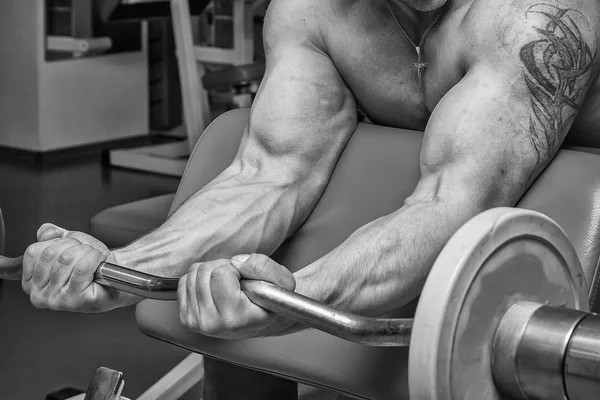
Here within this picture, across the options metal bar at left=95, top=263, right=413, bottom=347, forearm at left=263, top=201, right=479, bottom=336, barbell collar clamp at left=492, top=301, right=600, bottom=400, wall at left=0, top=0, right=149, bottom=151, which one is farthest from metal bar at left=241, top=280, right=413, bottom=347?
wall at left=0, top=0, right=149, bottom=151

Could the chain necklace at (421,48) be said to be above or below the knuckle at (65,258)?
above

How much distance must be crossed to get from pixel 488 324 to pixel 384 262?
0.91 ft

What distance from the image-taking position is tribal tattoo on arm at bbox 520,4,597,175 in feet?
4.19

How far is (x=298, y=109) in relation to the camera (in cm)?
150

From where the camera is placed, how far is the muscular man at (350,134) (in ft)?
3.95

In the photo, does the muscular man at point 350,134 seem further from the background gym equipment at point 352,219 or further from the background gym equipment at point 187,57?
the background gym equipment at point 187,57

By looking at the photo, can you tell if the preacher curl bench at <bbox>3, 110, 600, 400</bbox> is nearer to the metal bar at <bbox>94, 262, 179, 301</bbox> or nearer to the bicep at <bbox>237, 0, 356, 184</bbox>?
the metal bar at <bbox>94, 262, 179, 301</bbox>

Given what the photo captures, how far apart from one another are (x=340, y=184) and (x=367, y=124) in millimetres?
114

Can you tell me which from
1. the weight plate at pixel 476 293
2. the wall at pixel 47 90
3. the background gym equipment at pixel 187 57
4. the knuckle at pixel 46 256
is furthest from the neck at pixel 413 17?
the wall at pixel 47 90

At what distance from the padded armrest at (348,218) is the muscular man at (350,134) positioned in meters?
0.03

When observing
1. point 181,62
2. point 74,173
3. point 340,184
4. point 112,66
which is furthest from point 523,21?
point 112,66

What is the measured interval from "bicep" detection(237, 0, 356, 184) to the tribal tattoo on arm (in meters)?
0.34

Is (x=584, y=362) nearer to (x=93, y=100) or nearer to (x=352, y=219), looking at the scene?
(x=352, y=219)

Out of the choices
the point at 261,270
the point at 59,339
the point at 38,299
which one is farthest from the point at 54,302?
the point at 59,339
